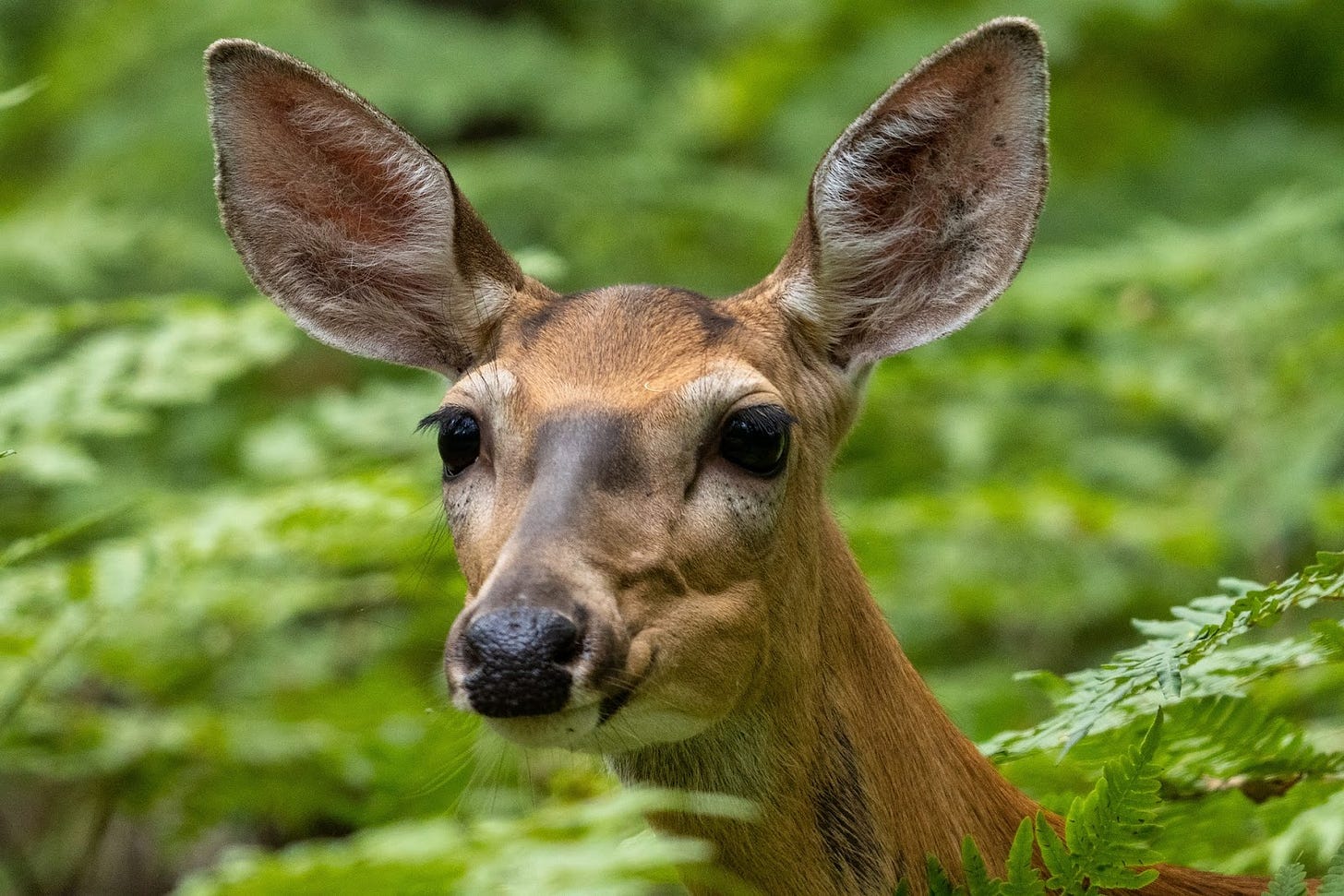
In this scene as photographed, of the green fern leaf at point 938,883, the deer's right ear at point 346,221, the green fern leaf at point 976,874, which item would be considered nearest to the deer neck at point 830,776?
the green fern leaf at point 938,883

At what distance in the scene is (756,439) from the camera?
432cm

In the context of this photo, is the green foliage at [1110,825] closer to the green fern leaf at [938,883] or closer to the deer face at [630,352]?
the green fern leaf at [938,883]

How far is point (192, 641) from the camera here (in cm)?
737

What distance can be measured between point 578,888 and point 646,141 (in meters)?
10.9

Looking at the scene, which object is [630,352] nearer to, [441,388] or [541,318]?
[541,318]

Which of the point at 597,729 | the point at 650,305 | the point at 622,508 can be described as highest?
the point at 650,305

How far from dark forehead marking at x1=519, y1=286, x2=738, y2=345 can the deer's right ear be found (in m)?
0.25

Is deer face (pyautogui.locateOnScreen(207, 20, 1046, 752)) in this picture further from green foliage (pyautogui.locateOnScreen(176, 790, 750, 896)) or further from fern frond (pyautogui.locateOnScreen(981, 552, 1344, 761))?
fern frond (pyautogui.locateOnScreen(981, 552, 1344, 761))

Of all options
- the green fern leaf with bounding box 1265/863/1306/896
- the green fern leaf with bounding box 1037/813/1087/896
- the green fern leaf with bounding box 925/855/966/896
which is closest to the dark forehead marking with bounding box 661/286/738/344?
the green fern leaf with bounding box 925/855/966/896

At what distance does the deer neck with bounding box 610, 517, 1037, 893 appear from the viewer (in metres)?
4.20

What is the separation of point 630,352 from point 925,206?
3.38ft

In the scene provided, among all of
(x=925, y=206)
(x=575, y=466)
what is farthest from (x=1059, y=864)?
(x=925, y=206)

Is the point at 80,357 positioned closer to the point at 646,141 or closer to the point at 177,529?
the point at 177,529

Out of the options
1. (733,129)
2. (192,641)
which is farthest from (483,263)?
(733,129)
